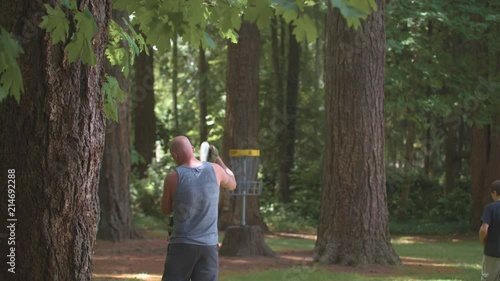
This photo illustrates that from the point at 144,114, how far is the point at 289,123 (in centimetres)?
632

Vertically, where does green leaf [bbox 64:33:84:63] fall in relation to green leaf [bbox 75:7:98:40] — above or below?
below

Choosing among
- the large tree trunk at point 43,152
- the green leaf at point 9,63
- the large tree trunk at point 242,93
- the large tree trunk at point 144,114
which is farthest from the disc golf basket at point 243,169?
the large tree trunk at point 144,114

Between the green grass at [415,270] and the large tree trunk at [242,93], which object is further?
the large tree trunk at [242,93]

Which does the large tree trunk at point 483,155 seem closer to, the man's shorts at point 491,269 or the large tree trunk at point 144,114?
the large tree trunk at point 144,114

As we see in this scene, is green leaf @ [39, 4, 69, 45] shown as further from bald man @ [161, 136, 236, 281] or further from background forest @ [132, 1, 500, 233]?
background forest @ [132, 1, 500, 233]

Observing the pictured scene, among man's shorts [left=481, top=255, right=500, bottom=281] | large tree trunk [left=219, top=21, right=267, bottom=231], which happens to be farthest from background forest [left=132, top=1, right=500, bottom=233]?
man's shorts [left=481, top=255, right=500, bottom=281]

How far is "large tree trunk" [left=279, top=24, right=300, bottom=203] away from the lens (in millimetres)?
35219

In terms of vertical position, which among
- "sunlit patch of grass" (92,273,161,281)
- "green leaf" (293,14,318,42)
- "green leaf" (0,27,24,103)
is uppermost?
"green leaf" (293,14,318,42)

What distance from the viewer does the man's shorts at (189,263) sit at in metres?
7.58

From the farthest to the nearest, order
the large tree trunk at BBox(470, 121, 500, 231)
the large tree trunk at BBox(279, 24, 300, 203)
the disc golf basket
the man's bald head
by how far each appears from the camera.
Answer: the large tree trunk at BBox(279, 24, 300, 203) < the large tree trunk at BBox(470, 121, 500, 231) < the disc golf basket < the man's bald head

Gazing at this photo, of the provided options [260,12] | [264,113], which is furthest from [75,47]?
[264,113]

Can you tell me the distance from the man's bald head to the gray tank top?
4.3 inches

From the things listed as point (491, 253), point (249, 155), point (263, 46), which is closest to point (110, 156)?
point (249, 155)

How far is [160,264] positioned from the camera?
1529 cm
